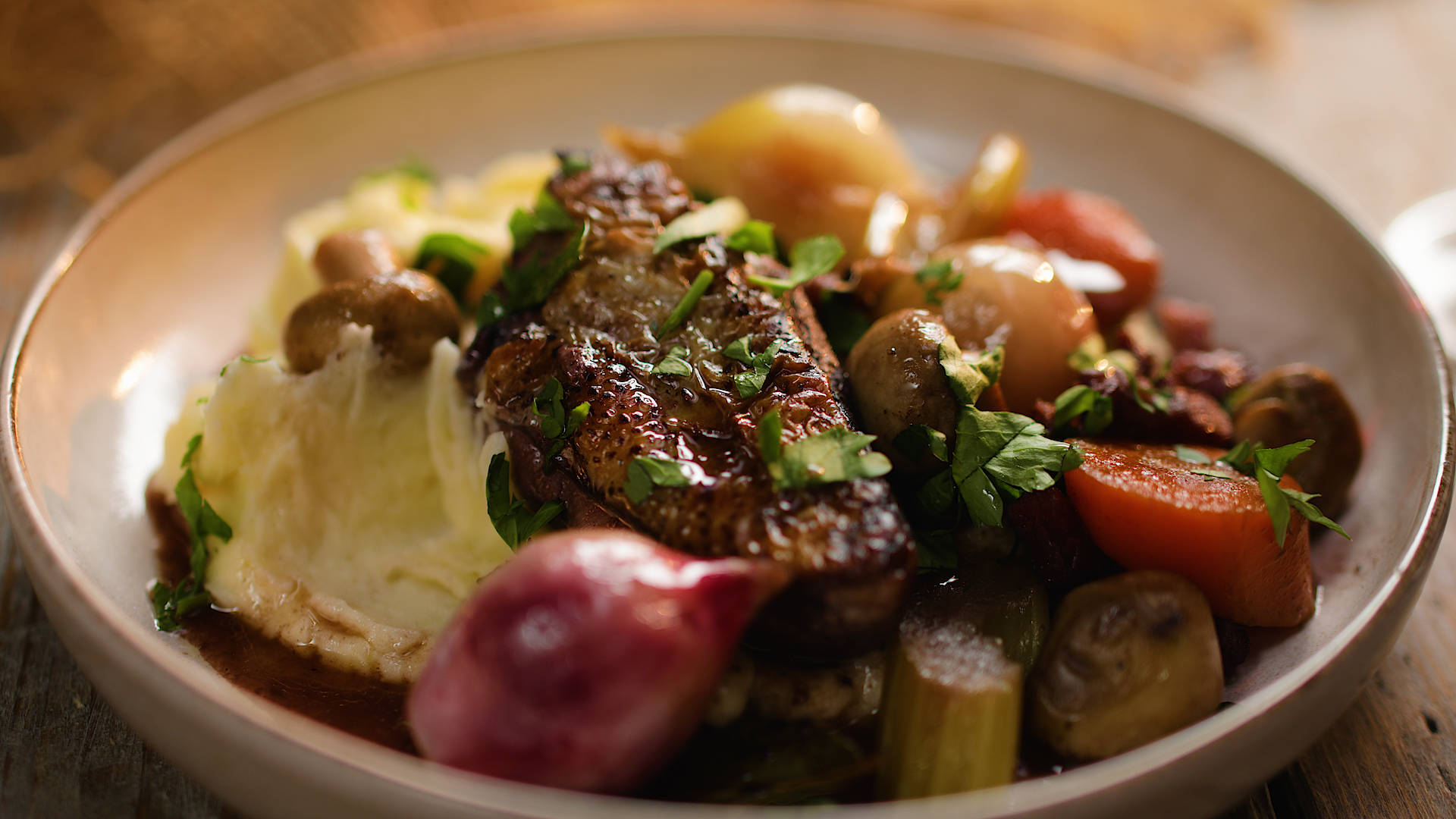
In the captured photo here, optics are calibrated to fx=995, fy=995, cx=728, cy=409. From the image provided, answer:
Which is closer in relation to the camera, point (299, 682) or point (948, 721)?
point (948, 721)

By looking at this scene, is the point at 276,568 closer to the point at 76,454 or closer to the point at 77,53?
the point at 76,454

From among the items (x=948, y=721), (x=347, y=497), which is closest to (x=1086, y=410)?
(x=948, y=721)

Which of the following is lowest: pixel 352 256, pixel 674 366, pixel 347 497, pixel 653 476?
pixel 347 497

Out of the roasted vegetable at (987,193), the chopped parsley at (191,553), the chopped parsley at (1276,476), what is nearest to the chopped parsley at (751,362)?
the chopped parsley at (1276,476)

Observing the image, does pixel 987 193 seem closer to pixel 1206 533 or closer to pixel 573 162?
pixel 573 162

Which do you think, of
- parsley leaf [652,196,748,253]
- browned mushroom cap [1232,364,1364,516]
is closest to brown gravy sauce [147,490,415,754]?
parsley leaf [652,196,748,253]

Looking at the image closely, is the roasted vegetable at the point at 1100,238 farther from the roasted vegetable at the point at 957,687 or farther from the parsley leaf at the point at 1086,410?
the roasted vegetable at the point at 957,687

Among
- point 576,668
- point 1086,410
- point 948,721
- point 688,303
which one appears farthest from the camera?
point 1086,410

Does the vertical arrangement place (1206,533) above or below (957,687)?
above

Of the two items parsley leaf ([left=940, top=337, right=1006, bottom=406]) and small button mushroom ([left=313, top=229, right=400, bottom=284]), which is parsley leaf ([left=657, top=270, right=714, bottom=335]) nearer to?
parsley leaf ([left=940, top=337, right=1006, bottom=406])
